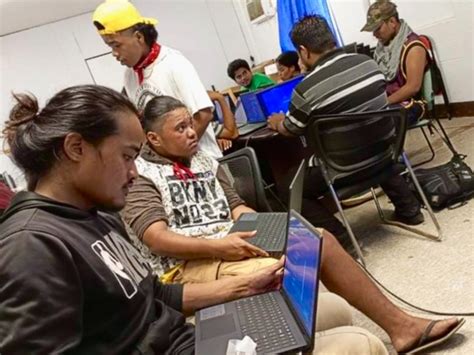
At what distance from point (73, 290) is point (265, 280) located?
660 mm

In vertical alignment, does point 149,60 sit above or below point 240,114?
above

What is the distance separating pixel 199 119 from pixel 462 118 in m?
3.00

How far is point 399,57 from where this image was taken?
9.93 feet

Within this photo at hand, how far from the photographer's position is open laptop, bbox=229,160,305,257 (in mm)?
1443

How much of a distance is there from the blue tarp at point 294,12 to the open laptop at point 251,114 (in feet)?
5.94

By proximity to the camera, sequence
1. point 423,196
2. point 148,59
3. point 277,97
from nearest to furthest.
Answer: point 148,59 → point 423,196 → point 277,97

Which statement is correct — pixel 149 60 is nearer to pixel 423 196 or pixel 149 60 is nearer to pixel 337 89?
pixel 337 89

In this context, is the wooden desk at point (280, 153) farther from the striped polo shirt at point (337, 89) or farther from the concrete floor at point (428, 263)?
the striped polo shirt at point (337, 89)

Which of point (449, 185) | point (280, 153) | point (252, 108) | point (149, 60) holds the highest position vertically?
point (149, 60)

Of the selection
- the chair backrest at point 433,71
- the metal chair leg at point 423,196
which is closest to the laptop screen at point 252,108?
the metal chair leg at point 423,196

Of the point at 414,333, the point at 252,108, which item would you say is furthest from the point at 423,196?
the point at 252,108

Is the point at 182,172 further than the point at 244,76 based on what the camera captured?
No

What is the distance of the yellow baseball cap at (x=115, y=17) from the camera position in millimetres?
1954

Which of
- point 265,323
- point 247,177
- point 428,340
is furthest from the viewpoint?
point 247,177
